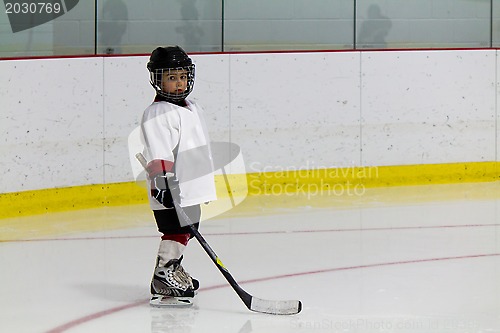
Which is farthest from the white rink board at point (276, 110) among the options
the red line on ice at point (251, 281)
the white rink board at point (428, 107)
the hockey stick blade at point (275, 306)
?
the hockey stick blade at point (275, 306)

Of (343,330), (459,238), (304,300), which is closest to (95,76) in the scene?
(459,238)

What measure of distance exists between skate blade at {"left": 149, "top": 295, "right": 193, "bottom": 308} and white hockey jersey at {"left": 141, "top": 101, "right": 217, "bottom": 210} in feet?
1.12

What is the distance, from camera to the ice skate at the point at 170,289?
158 inches

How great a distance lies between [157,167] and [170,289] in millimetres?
468

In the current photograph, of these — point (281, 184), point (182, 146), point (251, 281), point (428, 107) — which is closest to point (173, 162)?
point (182, 146)

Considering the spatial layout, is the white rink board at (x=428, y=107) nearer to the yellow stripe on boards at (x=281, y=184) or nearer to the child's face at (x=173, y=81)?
the yellow stripe on boards at (x=281, y=184)

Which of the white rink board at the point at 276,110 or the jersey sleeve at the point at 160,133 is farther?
the white rink board at the point at 276,110

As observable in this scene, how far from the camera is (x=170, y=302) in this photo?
158 inches

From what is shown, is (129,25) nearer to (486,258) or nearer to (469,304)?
(486,258)

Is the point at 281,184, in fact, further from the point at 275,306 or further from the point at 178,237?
the point at 275,306

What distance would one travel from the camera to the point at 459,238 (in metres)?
5.52

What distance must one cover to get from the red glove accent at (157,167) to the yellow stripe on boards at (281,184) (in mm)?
2566

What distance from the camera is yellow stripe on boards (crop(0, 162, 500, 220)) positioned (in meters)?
6.40

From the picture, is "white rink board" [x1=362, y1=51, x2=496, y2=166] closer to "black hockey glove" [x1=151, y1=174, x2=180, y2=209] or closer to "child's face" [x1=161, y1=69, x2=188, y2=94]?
"child's face" [x1=161, y1=69, x2=188, y2=94]
